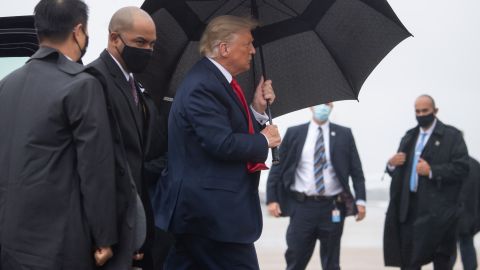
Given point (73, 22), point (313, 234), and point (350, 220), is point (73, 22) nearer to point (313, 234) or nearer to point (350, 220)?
point (313, 234)

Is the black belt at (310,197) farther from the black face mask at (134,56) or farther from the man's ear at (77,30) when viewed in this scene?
the man's ear at (77,30)

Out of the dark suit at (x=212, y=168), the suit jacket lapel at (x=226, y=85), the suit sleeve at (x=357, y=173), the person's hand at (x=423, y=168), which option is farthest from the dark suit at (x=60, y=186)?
the suit sleeve at (x=357, y=173)

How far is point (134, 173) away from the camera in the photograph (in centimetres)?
429

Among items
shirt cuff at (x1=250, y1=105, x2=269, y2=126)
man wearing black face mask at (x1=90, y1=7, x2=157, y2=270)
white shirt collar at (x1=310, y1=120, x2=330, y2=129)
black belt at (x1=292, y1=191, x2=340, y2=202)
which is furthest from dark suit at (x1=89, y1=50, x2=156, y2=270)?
white shirt collar at (x1=310, y1=120, x2=330, y2=129)

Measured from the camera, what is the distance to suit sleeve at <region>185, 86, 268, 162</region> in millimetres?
4590

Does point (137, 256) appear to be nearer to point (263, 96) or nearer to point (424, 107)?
point (263, 96)

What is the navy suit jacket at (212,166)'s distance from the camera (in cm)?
460

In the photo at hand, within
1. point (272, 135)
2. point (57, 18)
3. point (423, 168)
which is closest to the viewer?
point (57, 18)

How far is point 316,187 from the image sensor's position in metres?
9.08

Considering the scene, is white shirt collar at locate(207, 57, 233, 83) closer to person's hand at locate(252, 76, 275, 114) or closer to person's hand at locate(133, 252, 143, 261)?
person's hand at locate(252, 76, 275, 114)

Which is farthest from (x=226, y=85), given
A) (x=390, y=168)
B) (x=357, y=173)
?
(x=357, y=173)

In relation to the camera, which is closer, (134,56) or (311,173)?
(134,56)

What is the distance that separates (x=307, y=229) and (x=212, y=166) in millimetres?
4391

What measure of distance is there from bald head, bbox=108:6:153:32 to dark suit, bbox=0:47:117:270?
0.65 m
